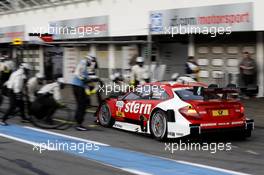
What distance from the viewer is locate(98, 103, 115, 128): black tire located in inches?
499

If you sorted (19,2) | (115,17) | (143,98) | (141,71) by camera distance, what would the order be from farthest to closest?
(19,2) → (115,17) → (141,71) → (143,98)

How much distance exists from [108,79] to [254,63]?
31.0ft

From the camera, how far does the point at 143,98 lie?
11.5m

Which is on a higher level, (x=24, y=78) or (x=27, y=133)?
(x=24, y=78)

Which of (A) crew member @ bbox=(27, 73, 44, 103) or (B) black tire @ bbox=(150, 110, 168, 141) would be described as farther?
(A) crew member @ bbox=(27, 73, 44, 103)

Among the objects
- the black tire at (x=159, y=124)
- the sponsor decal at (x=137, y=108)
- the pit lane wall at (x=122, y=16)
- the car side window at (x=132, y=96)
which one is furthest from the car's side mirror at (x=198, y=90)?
the pit lane wall at (x=122, y=16)

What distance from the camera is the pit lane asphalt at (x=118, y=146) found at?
8070 millimetres

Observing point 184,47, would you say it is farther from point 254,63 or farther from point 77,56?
point 77,56

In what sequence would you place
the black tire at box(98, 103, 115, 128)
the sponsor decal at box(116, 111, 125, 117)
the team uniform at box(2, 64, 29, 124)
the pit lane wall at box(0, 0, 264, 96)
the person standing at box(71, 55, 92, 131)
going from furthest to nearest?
the pit lane wall at box(0, 0, 264, 96)
the team uniform at box(2, 64, 29, 124)
the black tire at box(98, 103, 115, 128)
the person standing at box(71, 55, 92, 131)
the sponsor decal at box(116, 111, 125, 117)

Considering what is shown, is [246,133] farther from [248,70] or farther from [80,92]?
[248,70]

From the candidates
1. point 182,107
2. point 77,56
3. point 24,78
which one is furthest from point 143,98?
point 77,56

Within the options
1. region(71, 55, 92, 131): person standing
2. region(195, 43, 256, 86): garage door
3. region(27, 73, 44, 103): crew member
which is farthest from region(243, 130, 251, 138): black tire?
region(195, 43, 256, 86): garage door

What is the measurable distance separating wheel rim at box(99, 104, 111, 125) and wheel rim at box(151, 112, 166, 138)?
83.8 inches

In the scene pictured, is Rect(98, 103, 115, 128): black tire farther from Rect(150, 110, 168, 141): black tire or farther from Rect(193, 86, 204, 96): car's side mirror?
Rect(193, 86, 204, 96): car's side mirror
